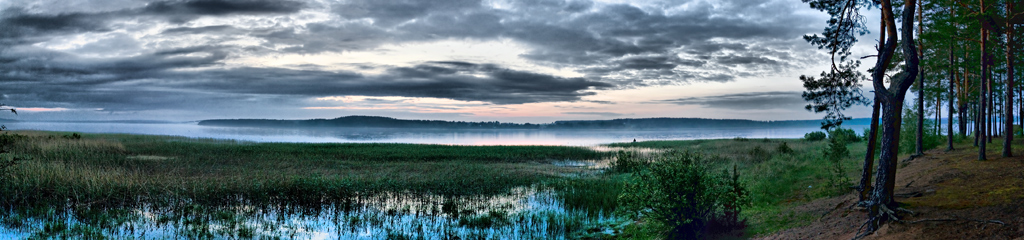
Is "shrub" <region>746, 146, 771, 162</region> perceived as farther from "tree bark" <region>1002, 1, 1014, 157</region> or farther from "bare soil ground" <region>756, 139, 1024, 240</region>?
"bare soil ground" <region>756, 139, 1024, 240</region>

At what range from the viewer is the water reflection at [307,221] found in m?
12.4

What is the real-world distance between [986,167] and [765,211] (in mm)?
7074

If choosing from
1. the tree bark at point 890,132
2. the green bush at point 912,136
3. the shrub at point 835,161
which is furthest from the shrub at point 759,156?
the tree bark at point 890,132

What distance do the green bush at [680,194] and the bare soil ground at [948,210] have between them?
1405 mm

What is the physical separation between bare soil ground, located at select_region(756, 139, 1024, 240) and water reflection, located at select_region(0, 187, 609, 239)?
6.12 meters

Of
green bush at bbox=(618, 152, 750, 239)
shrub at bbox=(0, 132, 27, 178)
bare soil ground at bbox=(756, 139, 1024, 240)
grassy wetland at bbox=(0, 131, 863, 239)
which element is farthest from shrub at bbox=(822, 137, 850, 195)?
shrub at bbox=(0, 132, 27, 178)

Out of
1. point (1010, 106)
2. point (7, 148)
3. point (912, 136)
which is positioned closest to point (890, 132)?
point (1010, 106)

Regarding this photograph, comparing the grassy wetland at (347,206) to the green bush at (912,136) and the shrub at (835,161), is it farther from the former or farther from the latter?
the green bush at (912,136)

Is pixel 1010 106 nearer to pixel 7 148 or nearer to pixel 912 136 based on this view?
pixel 912 136

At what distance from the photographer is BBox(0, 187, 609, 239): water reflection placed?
12.4 meters

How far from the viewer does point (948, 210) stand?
339 inches

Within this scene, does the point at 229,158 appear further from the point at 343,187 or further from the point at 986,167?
the point at 986,167

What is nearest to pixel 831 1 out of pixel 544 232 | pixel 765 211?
pixel 765 211

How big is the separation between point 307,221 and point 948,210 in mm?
15170
